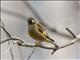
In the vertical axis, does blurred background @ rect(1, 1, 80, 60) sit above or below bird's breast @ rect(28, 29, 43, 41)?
below

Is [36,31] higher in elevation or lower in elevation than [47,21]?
higher

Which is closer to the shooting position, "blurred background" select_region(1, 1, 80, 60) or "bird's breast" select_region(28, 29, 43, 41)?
"bird's breast" select_region(28, 29, 43, 41)

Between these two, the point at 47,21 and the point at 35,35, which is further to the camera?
the point at 47,21

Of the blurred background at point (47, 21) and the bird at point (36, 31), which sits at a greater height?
the bird at point (36, 31)

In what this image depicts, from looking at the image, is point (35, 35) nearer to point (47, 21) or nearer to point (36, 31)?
point (36, 31)

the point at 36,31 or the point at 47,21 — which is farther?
the point at 47,21

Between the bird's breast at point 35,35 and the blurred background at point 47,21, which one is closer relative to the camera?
the bird's breast at point 35,35

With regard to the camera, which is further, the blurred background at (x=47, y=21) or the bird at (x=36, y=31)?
the blurred background at (x=47, y=21)

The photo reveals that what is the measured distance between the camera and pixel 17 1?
128 inches

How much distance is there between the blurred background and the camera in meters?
2.42

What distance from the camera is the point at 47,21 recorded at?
2.86 m

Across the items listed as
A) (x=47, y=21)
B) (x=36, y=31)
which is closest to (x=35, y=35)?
(x=36, y=31)

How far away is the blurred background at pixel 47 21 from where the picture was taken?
242 cm

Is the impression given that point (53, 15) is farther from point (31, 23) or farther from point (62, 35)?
point (31, 23)
